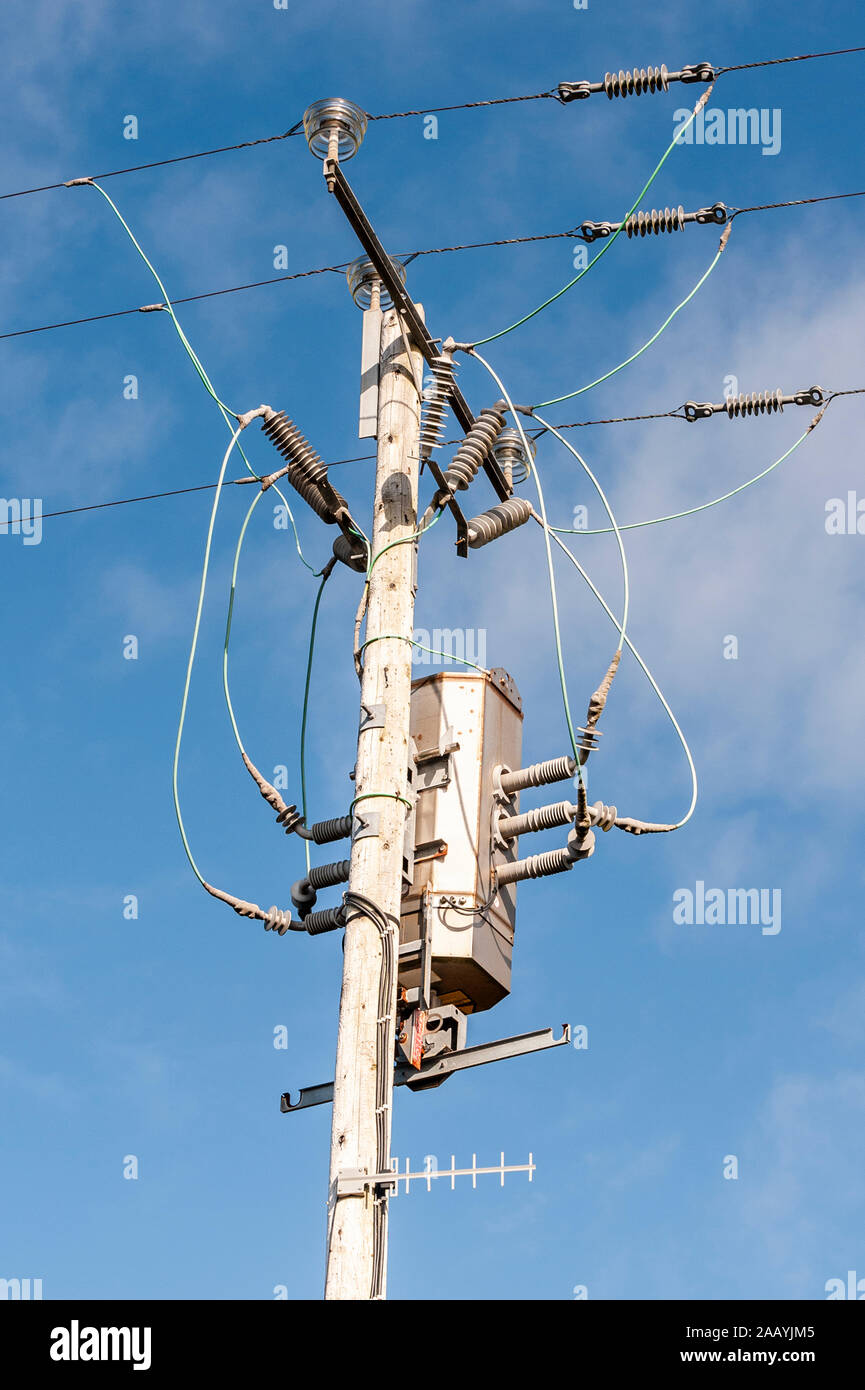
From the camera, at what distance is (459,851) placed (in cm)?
1068

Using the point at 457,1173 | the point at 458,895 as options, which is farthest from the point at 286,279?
the point at 457,1173

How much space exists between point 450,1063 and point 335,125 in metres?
4.99

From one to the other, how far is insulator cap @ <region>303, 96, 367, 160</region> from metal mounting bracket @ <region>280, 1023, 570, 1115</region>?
4720mm

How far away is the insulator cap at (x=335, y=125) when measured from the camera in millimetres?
9906

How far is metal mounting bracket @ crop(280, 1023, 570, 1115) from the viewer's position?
30.2 feet

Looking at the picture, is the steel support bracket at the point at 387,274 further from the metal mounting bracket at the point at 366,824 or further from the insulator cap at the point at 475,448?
the metal mounting bracket at the point at 366,824

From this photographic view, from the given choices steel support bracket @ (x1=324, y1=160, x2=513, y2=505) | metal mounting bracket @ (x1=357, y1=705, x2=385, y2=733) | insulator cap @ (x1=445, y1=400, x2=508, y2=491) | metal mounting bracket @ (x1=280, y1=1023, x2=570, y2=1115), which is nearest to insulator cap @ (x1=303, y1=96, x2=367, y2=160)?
steel support bracket @ (x1=324, y1=160, x2=513, y2=505)

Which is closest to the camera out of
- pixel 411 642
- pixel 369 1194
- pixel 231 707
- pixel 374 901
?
pixel 369 1194

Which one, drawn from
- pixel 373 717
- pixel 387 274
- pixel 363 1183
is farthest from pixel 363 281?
pixel 363 1183

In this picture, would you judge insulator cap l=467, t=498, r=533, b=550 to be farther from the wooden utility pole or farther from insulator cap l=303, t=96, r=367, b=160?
insulator cap l=303, t=96, r=367, b=160

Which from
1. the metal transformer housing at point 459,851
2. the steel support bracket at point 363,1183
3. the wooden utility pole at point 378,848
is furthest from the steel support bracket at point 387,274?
the steel support bracket at point 363,1183
